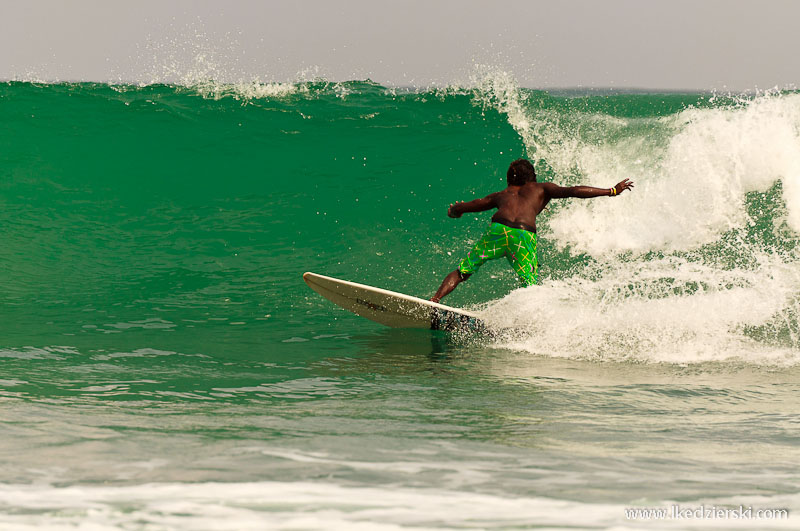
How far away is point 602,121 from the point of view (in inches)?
439

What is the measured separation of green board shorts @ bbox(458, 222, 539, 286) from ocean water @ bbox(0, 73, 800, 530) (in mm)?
241

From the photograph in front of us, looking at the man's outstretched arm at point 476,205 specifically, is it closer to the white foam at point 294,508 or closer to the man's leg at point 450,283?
the man's leg at point 450,283

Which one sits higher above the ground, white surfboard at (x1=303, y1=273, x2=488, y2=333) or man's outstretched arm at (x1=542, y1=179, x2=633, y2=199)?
man's outstretched arm at (x1=542, y1=179, x2=633, y2=199)

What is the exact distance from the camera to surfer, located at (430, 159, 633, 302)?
6.12m

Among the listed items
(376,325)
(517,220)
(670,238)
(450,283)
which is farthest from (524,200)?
(670,238)

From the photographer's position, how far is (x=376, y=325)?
652 cm

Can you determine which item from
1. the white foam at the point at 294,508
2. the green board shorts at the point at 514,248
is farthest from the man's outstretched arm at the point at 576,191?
the white foam at the point at 294,508

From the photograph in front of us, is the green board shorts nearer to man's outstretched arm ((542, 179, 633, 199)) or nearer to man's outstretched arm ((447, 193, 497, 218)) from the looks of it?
man's outstretched arm ((447, 193, 497, 218))

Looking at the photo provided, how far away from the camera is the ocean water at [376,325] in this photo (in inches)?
103

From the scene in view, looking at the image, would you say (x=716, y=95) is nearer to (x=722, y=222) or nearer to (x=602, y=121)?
(x=602, y=121)

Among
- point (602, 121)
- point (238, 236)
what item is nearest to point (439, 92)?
point (602, 121)

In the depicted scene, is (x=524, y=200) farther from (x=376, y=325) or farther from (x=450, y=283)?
(x=376, y=325)

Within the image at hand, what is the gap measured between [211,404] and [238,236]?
16.3ft

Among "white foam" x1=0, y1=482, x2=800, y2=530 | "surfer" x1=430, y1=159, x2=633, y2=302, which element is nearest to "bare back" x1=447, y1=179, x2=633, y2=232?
"surfer" x1=430, y1=159, x2=633, y2=302
